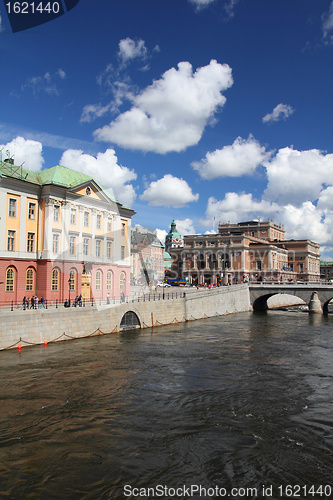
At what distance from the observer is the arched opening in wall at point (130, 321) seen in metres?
45.5

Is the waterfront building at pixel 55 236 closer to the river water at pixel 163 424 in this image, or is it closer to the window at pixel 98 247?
the window at pixel 98 247

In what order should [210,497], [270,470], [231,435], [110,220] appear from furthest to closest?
[110,220], [231,435], [270,470], [210,497]

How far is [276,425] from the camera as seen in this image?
59.6ft

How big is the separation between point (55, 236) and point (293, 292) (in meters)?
50.1

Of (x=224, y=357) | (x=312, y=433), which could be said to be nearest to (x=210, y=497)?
(x=312, y=433)

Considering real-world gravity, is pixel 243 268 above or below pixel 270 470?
above

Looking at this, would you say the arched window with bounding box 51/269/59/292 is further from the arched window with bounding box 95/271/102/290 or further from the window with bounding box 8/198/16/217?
the window with bounding box 8/198/16/217

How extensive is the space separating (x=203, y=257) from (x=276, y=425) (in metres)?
117

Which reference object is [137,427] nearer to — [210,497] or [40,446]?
[40,446]

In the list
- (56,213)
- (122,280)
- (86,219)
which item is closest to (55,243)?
(56,213)

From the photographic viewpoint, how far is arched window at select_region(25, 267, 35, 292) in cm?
4419

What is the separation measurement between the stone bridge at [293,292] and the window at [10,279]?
170 feet

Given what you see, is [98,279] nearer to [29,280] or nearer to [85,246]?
[85,246]

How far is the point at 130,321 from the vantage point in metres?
46.7
